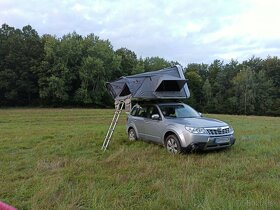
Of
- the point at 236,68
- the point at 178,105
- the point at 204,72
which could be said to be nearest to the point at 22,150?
the point at 178,105

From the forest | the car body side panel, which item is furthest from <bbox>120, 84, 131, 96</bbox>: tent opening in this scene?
the forest

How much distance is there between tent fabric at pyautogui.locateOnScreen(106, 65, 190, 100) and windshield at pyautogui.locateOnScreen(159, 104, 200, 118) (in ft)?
1.06

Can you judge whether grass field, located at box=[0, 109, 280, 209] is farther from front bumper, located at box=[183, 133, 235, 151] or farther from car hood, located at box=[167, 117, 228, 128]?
car hood, located at box=[167, 117, 228, 128]

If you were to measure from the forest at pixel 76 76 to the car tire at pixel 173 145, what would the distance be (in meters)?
44.3

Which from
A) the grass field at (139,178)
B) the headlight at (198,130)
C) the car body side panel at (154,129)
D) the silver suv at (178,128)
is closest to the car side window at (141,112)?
the silver suv at (178,128)

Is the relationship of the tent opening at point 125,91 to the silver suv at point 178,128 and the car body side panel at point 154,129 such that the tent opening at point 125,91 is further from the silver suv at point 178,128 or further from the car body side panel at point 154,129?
the car body side panel at point 154,129

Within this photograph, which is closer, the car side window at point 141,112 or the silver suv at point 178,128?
the silver suv at point 178,128

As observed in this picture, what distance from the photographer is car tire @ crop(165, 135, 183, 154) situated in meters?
8.40

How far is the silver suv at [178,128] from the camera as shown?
816 centimetres

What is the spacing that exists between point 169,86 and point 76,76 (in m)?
46.8

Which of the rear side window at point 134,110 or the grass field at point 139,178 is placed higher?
the rear side window at point 134,110

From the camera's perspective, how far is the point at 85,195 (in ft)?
16.2

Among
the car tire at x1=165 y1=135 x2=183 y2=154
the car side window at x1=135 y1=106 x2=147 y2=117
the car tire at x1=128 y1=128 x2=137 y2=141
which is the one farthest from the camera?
the car tire at x1=128 y1=128 x2=137 y2=141

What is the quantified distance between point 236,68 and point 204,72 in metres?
9.83
